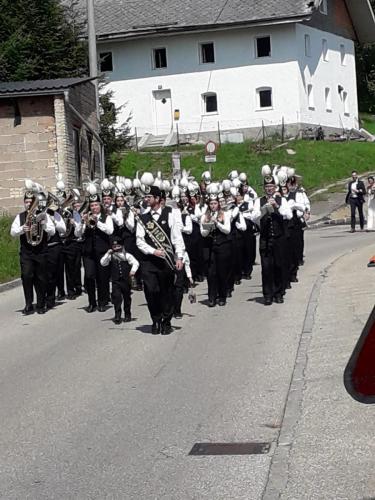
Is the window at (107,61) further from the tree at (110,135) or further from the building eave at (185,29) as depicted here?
the tree at (110,135)

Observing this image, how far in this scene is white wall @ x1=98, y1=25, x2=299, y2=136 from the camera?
54562mm

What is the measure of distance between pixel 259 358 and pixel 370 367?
6.60m

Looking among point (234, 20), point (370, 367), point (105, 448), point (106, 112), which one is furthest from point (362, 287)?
point (234, 20)

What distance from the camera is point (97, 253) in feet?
57.0

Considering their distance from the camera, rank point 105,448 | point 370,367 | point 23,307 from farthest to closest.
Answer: point 23,307 < point 105,448 < point 370,367

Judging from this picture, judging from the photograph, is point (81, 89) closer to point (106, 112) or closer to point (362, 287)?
point (106, 112)

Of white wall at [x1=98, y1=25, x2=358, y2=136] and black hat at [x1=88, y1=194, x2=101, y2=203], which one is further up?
white wall at [x1=98, y1=25, x2=358, y2=136]

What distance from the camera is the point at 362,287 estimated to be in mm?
17047

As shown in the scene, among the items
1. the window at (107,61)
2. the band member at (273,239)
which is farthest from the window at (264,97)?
the band member at (273,239)

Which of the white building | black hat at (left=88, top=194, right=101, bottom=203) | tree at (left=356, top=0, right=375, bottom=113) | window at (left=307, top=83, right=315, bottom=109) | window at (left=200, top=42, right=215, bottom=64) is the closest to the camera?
black hat at (left=88, top=194, right=101, bottom=203)

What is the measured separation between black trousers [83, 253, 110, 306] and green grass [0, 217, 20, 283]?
5.09 m

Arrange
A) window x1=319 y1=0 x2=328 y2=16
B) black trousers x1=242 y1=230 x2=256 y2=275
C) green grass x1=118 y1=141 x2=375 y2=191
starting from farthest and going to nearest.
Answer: window x1=319 y1=0 x2=328 y2=16, green grass x1=118 y1=141 x2=375 y2=191, black trousers x1=242 y1=230 x2=256 y2=275

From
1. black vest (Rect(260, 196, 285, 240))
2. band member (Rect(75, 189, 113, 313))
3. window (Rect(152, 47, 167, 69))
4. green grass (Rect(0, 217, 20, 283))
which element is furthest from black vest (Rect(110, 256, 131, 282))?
window (Rect(152, 47, 167, 69))

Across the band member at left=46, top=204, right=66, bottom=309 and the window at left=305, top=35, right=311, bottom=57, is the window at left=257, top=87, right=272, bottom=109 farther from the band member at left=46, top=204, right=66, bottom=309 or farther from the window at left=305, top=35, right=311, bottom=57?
the band member at left=46, top=204, right=66, bottom=309
